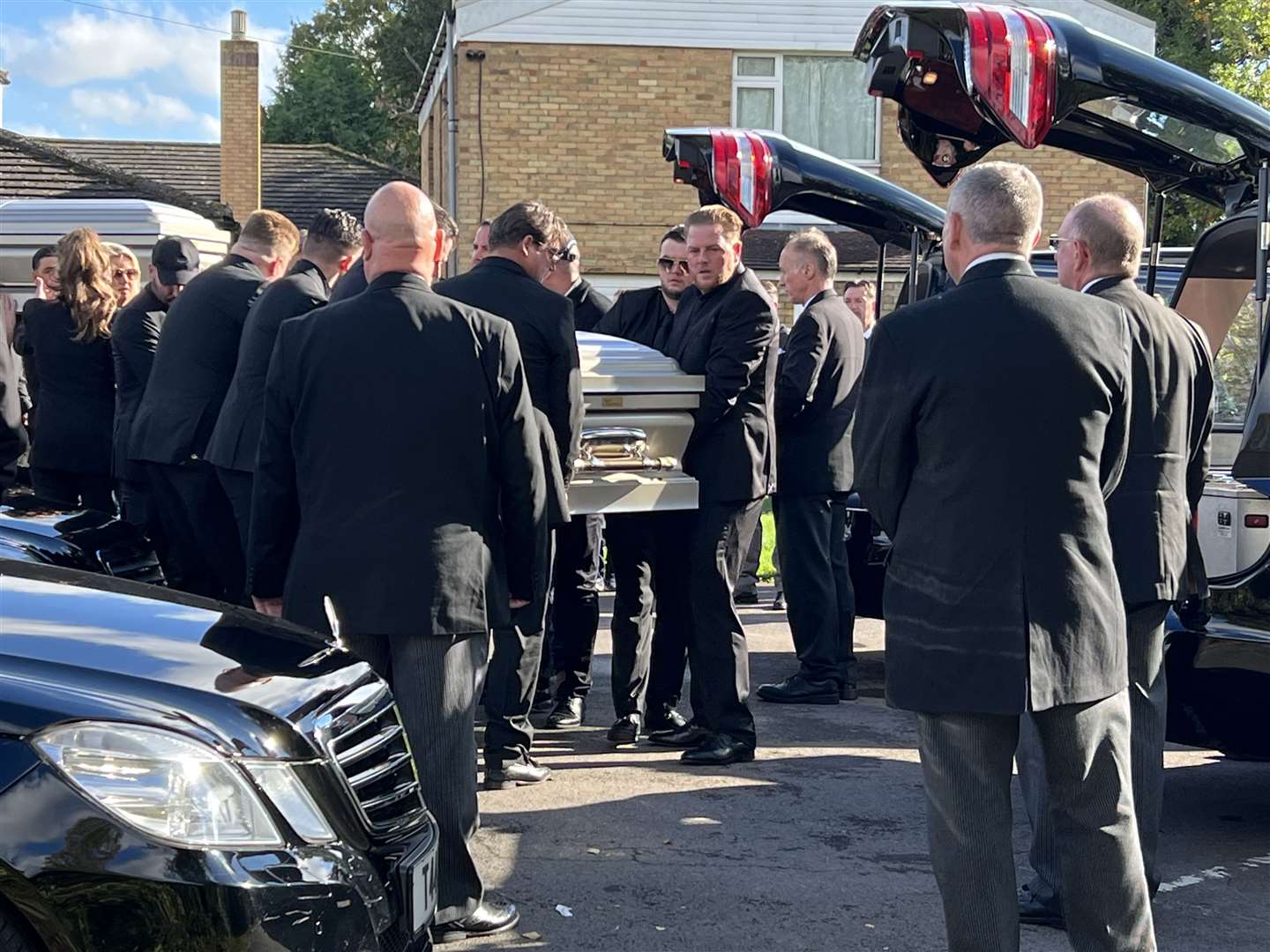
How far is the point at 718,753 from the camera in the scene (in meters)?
6.41

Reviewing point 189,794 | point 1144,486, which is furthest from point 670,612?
point 189,794

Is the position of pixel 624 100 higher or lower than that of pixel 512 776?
higher

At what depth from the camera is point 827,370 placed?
25.6ft

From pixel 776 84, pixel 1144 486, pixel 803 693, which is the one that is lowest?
pixel 803 693

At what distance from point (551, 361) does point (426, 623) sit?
1.63 meters

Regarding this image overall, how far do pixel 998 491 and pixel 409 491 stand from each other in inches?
61.3

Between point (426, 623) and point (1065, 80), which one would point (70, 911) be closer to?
point (426, 623)

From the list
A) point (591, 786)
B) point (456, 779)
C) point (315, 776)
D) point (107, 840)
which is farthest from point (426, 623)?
point (591, 786)

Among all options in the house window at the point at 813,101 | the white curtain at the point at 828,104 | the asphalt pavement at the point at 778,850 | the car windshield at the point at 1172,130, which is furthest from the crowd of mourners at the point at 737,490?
the white curtain at the point at 828,104

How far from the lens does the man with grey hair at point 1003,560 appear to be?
3.65 metres

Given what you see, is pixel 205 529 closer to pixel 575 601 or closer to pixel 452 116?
pixel 575 601

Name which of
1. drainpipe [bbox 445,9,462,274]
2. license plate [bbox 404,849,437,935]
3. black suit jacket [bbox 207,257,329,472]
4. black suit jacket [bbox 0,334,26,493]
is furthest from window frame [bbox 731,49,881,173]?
license plate [bbox 404,849,437,935]

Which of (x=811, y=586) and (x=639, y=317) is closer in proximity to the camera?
(x=639, y=317)

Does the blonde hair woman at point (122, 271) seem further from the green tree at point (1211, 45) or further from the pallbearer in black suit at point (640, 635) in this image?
the green tree at point (1211, 45)
